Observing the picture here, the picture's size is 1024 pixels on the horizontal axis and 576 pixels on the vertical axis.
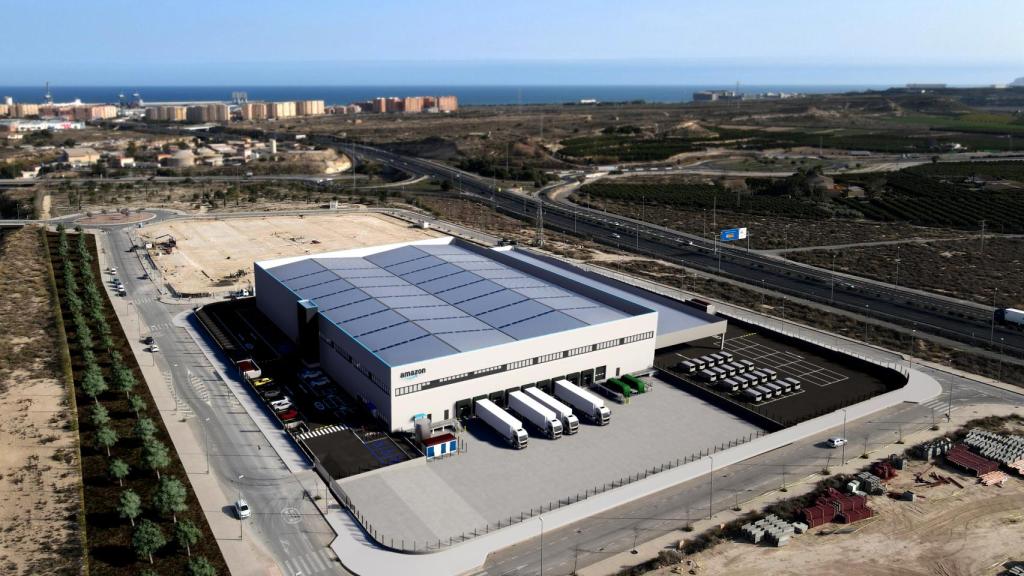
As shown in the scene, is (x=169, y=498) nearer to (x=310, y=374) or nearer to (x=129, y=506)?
(x=129, y=506)

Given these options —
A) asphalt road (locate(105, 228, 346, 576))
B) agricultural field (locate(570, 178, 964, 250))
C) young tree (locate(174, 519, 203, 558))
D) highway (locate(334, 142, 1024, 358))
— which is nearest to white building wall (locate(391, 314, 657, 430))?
asphalt road (locate(105, 228, 346, 576))

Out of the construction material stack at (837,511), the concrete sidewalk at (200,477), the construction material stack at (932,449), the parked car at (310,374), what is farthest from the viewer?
the parked car at (310,374)

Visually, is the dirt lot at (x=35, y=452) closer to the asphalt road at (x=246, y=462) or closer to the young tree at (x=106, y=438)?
the young tree at (x=106, y=438)

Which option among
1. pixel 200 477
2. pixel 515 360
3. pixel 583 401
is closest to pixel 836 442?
pixel 583 401

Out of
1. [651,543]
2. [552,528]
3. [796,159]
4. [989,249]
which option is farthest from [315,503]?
[796,159]

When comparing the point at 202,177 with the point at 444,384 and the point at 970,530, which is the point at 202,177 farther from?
the point at 970,530

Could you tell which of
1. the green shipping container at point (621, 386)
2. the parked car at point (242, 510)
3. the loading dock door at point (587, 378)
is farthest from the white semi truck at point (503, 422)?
the parked car at point (242, 510)

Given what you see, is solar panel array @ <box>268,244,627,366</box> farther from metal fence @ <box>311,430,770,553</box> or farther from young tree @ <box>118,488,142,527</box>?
young tree @ <box>118,488,142,527</box>
